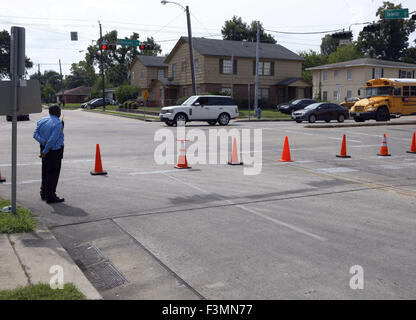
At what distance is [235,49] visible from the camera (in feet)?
169

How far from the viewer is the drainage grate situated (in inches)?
189

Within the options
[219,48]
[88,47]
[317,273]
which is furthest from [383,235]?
[88,47]

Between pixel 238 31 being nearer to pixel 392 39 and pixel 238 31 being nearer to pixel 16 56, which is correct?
pixel 392 39

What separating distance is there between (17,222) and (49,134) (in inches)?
80.9

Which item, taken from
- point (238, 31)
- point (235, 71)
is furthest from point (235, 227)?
point (238, 31)

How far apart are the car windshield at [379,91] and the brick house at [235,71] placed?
18.7m

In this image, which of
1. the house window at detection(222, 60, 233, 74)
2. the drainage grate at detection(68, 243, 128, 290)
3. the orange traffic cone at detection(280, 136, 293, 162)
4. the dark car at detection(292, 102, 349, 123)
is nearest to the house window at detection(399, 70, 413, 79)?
the house window at detection(222, 60, 233, 74)

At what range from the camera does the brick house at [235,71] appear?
49344mm

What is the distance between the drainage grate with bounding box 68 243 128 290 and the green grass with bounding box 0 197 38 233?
0.92m

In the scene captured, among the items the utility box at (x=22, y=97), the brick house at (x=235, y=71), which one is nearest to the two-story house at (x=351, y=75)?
the brick house at (x=235, y=71)

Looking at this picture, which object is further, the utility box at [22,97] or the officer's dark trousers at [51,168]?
the officer's dark trousers at [51,168]

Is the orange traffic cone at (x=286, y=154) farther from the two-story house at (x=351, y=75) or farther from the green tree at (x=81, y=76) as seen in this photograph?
the green tree at (x=81, y=76)

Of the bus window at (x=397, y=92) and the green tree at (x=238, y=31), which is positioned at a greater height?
the green tree at (x=238, y=31)

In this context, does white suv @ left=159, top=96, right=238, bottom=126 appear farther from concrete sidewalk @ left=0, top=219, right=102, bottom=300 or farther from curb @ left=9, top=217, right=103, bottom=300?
concrete sidewalk @ left=0, top=219, right=102, bottom=300
